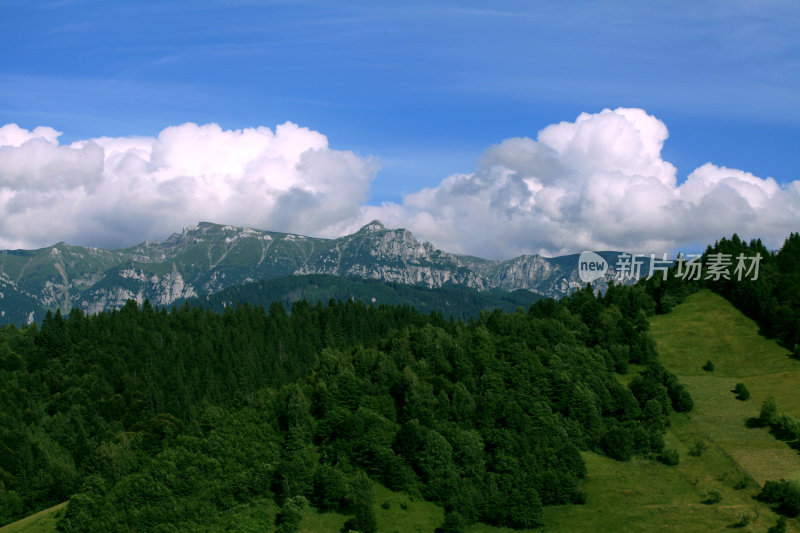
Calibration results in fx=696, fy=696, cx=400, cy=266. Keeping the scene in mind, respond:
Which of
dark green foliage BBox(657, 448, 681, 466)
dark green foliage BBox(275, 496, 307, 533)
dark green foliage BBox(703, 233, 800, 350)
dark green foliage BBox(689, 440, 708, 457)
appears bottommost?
dark green foliage BBox(275, 496, 307, 533)

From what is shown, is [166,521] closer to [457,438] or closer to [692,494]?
[457,438]

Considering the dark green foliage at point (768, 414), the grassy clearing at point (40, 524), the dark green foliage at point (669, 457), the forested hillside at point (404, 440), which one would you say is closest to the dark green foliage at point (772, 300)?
the forested hillside at point (404, 440)

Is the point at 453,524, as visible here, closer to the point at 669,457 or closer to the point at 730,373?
the point at 669,457

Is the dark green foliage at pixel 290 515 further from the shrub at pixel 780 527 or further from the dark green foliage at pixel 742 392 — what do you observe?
the dark green foliage at pixel 742 392

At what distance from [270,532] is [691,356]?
111334mm

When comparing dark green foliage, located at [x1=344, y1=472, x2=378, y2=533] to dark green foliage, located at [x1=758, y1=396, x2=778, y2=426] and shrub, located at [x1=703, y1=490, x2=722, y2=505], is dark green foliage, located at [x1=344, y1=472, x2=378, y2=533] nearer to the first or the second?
shrub, located at [x1=703, y1=490, x2=722, y2=505]

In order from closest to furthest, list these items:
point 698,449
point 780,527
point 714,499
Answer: point 780,527, point 714,499, point 698,449

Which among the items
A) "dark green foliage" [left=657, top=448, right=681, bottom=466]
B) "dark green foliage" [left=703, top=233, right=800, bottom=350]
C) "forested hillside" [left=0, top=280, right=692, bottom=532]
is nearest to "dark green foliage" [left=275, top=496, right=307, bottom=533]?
"forested hillside" [left=0, top=280, right=692, bottom=532]

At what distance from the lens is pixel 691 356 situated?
171 metres

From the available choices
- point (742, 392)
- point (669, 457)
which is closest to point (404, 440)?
point (669, 457)

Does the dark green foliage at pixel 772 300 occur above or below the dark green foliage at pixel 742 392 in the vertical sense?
above

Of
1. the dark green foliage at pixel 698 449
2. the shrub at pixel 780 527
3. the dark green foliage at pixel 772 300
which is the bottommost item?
the shrub at pixel 780 527

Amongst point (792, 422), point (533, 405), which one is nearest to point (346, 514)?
point (533, 405)

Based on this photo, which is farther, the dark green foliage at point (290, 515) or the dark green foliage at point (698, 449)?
the dark green foliage at point (698, 449)
